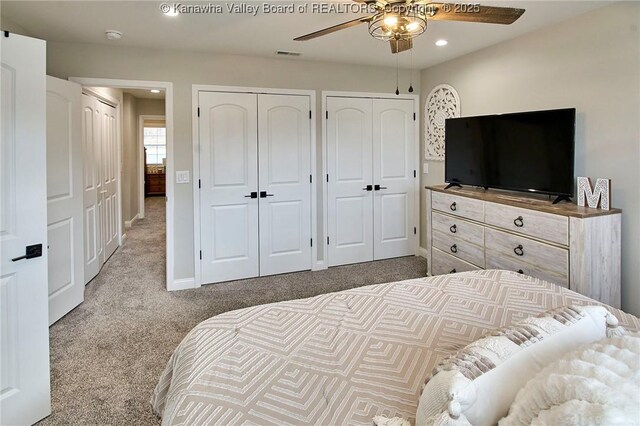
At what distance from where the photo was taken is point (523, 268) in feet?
9.75

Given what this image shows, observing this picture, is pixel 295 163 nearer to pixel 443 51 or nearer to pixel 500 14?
pixel 443 51

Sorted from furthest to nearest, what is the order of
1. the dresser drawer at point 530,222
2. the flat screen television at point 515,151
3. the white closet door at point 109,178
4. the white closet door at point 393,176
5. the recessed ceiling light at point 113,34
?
the white closet door at point 109,178 < the white closet door at point 393,176 < the recessed ceiling light at point 113,34 < the flat screen television at point 515,151 < the dresser drawer at point 530,222

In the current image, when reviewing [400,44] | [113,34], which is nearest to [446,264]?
[400,44]

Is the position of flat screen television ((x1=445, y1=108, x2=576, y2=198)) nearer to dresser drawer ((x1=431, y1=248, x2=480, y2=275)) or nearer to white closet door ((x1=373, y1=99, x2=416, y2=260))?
dresser drawer ((x1=431, y1=248, x2=480, y2=275))

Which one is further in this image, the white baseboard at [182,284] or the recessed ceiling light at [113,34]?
the white baseboard at [182,284]

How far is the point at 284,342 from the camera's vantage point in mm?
1483

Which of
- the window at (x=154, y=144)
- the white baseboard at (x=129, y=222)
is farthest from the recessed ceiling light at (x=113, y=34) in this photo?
the window at (x=154, y=144)

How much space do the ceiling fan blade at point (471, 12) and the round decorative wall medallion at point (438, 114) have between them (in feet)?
7.42

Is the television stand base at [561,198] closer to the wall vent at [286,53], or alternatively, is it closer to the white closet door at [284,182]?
the white closet door at [284,182]

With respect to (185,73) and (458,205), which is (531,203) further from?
(185,73)

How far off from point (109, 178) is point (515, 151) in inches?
200

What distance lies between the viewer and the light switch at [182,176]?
4.01 meters

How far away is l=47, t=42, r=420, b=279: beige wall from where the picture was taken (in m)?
3.65

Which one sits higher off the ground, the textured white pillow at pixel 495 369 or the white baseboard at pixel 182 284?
the textured white pillow at pixel 495 369
